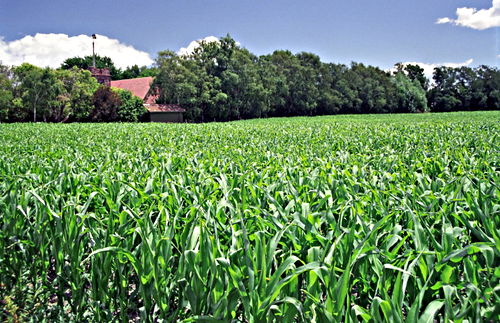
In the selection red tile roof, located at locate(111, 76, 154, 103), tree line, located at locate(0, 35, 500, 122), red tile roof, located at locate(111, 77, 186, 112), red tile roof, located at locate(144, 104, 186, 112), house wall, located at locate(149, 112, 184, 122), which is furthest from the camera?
red tile roof, located at locate(111, 76, 154, 103)

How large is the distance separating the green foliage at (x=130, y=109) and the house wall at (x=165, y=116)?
1.64 metres

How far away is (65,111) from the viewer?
54844mm

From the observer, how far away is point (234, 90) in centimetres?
6431

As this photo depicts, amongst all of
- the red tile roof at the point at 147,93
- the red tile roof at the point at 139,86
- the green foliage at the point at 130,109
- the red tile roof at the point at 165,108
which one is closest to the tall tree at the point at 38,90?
the green foliage at the point at 130,109

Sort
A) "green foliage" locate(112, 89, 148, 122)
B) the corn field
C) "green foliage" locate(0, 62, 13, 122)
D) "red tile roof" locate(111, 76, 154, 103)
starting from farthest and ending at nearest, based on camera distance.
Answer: "red tile roof" locate(111, 76, 154, 103) < "green foliage" locate(112, 89, 148, 122) < "green foliage" locate(0, 62, 13, 122) < the corn field

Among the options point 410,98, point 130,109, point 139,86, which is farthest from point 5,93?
point 410,98

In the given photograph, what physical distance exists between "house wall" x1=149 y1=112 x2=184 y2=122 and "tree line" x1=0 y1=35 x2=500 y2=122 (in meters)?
1.53

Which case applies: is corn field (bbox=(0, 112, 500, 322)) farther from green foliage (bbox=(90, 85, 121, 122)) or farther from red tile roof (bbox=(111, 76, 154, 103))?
red tile roof (bbox=(111, 76, 154, 103))

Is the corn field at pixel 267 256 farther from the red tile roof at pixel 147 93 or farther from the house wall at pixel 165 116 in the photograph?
the red tile roof at pixel 147 93

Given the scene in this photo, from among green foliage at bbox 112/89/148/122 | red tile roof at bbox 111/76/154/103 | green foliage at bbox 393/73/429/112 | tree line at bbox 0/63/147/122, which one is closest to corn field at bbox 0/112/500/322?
green foliage at bbox 112/89/148/122

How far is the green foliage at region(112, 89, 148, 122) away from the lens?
5478cm

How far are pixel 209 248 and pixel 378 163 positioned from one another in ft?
13.4

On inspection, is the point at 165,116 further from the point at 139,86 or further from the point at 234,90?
the point at 139,86

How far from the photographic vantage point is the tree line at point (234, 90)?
172 feet
